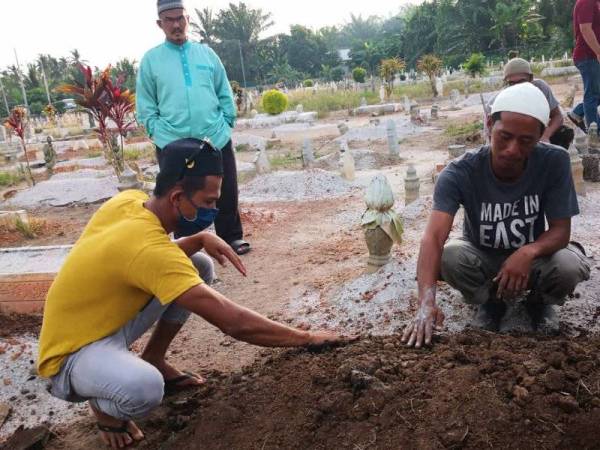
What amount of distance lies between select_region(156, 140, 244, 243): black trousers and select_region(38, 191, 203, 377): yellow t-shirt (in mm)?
2382

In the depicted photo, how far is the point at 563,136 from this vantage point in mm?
4648

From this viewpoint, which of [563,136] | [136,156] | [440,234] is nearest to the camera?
[440,234]

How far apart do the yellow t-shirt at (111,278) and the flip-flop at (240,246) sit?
2.74 metres

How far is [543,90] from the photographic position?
158 inches

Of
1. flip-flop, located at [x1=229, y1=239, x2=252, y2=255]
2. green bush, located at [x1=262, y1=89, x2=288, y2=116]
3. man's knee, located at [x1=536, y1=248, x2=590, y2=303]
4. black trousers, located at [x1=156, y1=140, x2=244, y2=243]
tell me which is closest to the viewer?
man's knee, located at [x1=536, y1=248, x2=590, y2=303]

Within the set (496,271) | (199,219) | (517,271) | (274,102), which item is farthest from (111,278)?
(274,102)

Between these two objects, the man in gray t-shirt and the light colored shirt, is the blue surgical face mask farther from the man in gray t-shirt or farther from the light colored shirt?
the man in gray t-shirt

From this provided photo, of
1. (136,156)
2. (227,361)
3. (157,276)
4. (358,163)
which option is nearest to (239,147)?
(136,156)

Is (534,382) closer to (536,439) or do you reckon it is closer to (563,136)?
(536,439)

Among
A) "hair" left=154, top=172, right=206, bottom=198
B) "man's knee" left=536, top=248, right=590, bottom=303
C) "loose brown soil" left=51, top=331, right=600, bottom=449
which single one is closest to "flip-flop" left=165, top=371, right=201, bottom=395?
"loose brown soil" left=51, top=331, right=600, bottom=449

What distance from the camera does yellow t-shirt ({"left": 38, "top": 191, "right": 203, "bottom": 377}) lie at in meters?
1.79

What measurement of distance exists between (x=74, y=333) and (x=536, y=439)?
1.67 metres

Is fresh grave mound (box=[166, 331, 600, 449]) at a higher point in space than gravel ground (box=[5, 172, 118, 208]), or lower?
lower

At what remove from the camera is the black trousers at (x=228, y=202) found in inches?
175
